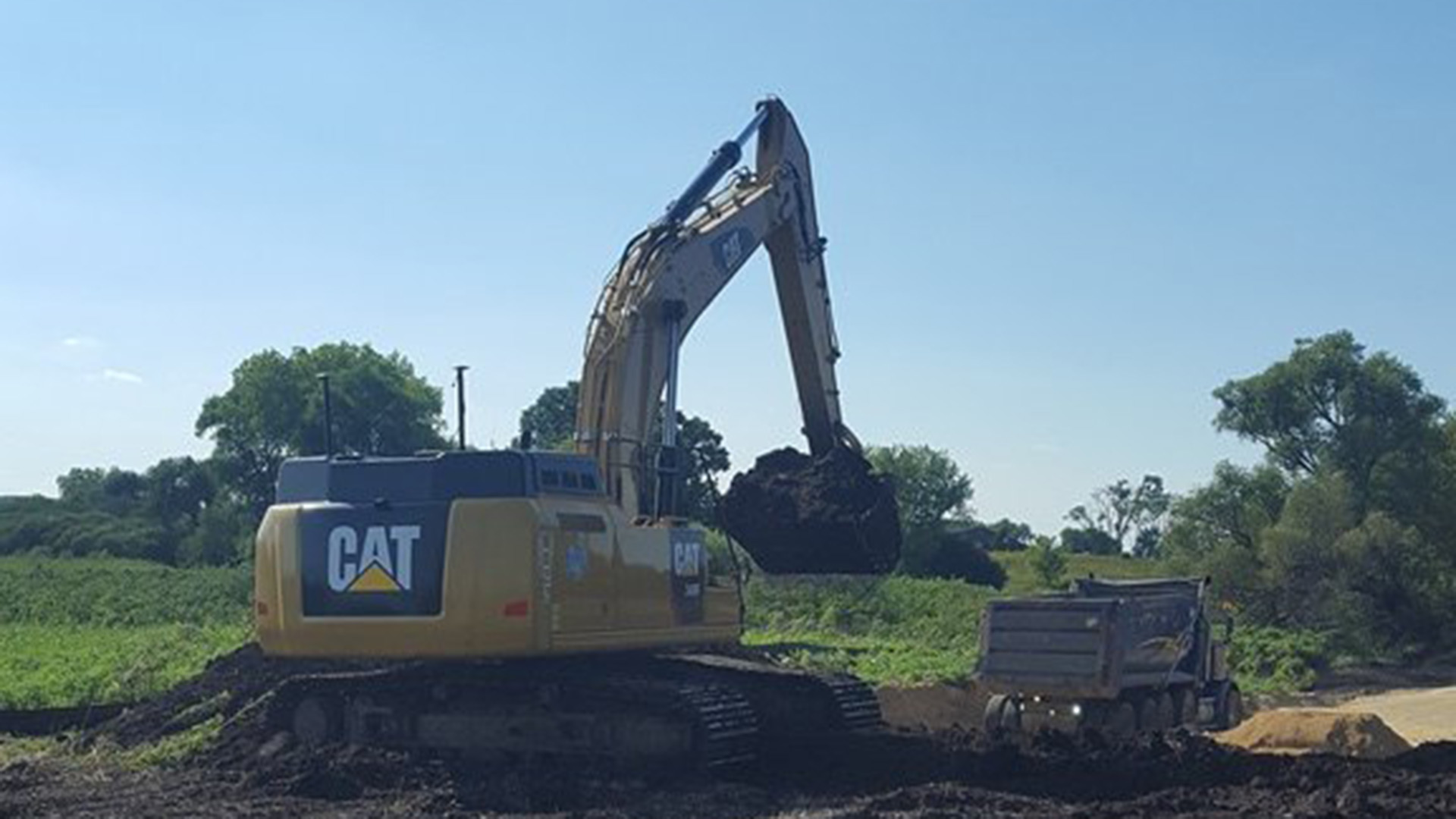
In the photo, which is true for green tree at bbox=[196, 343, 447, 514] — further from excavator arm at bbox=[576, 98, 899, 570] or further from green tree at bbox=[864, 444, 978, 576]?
excavator arm at bbox=[576, 98, 899, 570]

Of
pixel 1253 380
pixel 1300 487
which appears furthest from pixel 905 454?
pixel 1300 487

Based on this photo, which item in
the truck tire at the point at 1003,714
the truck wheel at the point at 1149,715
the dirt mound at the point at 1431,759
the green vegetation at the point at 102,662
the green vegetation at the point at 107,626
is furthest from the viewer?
the green vegetation at the point at 107,626

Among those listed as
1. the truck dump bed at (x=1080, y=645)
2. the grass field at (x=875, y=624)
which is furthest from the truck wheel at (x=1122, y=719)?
the grass field at (x=875, y=624)

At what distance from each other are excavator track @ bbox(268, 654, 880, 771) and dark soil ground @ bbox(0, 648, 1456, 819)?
0.78ft

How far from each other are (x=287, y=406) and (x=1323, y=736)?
5933cm

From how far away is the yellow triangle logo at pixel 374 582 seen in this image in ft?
47.1

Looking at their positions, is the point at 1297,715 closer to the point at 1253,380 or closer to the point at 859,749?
the point at 859,749

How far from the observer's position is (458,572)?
14.0m

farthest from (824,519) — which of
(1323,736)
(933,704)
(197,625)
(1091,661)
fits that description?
(197,625)

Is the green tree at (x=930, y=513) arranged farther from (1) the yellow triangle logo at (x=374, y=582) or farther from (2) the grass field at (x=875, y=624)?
(1) the yellow triangle logo at (x=374, y=582)

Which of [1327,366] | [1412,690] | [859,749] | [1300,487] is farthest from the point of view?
[1327,366]

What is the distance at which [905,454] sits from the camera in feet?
255

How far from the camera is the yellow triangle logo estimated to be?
14359mm

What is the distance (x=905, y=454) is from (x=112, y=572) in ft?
120
